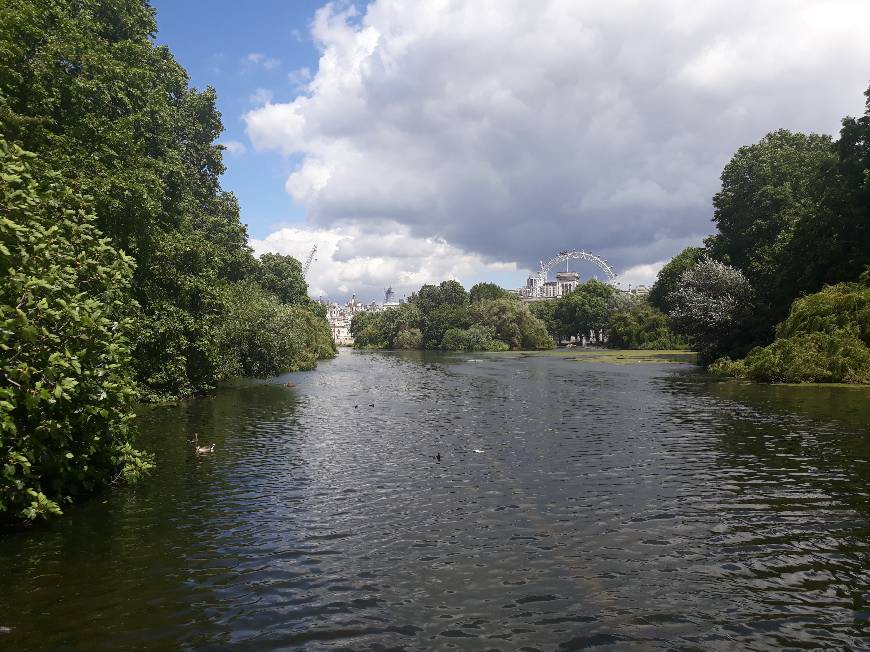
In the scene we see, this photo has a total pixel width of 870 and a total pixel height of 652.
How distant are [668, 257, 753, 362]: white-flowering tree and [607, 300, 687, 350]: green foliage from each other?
246 ft

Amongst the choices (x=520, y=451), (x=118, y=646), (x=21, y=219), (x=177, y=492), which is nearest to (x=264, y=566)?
(x=118, y=646)

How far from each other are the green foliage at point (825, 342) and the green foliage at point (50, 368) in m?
58.4

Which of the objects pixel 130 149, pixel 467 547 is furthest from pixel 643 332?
pixel 467 547

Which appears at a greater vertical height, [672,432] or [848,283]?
[848,283]

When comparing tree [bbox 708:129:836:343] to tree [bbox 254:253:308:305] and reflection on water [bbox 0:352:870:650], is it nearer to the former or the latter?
reflection on water [bbox 0:352:870:650]

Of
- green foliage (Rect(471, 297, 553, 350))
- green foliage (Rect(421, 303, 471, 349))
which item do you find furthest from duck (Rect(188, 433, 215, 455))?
green foliage (Rect(421, 303, 471, 349))

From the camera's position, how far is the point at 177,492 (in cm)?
2064

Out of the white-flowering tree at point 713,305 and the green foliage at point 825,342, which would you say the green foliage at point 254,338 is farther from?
the green foliage at point 825,342

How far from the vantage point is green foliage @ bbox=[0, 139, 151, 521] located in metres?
14.4

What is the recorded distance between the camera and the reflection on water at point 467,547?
11.2 meters

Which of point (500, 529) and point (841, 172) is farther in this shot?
point (841, 172)

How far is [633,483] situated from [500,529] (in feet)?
24.3

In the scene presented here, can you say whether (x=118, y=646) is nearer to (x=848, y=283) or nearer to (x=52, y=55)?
(x=52, y=55)

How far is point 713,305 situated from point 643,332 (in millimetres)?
90248
